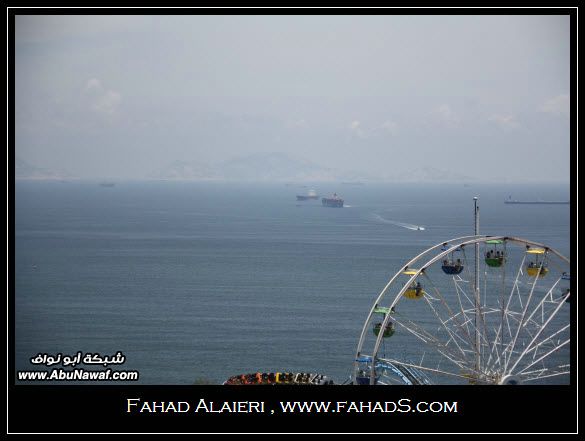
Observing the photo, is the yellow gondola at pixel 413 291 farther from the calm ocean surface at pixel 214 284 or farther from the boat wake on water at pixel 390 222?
the boat wake on water at pixel 390 222

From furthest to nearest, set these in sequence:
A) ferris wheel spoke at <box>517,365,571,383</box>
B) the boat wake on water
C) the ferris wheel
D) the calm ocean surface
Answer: the boat wake on water → the calm ocean surface → the ferris wheel → ferris wheel spoke at <box>517,365,571,383</box>

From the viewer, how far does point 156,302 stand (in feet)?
260

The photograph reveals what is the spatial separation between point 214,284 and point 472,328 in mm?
31611

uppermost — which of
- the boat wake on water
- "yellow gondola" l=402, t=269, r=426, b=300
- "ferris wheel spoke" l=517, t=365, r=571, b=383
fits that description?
the boat wake on water

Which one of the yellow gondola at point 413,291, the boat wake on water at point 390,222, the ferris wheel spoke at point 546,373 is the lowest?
the ferris wheel spoke at point 546,373

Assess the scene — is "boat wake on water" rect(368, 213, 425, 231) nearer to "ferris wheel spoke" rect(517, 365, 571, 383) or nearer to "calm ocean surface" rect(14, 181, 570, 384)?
"calm ocean surface" rect(14, 181, 570, 384)

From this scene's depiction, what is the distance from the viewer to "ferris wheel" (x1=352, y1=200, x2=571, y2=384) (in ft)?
115

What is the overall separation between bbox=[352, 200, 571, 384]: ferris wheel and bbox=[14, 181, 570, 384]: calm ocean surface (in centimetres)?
408

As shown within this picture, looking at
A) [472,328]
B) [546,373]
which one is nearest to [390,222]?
[472,328]

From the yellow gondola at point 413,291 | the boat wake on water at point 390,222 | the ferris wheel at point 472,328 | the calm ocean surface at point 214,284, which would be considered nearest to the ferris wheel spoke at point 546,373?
the ferris wheel at point 472,328

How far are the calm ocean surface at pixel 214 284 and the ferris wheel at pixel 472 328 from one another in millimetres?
4078

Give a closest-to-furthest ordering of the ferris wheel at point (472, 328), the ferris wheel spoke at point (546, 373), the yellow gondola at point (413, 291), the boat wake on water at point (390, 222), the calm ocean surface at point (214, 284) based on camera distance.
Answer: the ferris wheel spoke at point (546, 373) < the ferris wheel at point (472, 328) < the yellow gondola at point (413, 291) < the calm ocean surface at point (214, 284) < the boat wake on water at point (390, 222)

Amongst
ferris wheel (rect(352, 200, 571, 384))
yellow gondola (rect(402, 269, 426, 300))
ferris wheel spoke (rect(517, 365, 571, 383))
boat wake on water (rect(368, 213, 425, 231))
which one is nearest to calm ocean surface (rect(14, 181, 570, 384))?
boat wake on water (rect(368, 213, 425, 231))

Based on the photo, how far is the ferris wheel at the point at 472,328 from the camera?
115 feet
